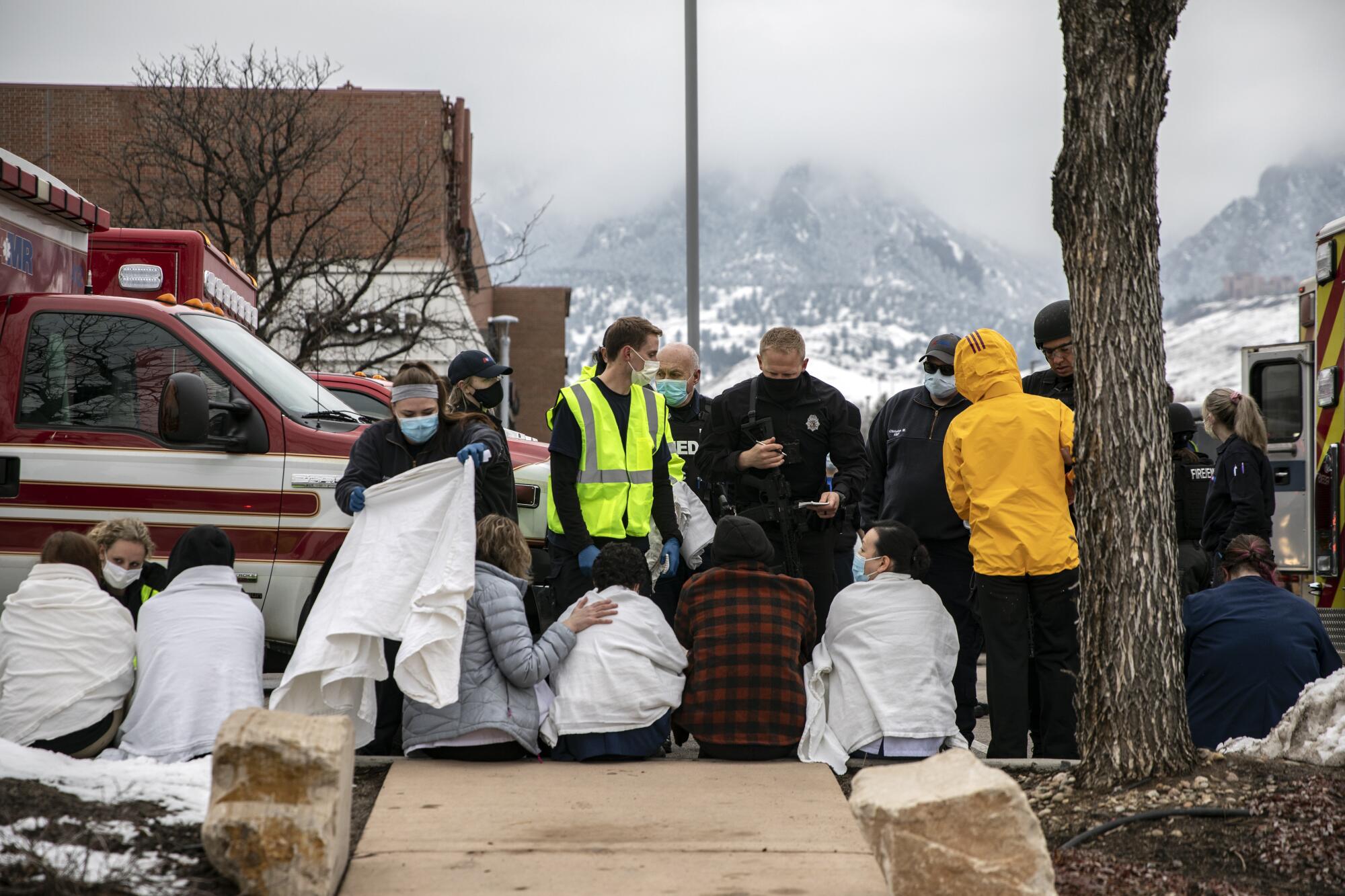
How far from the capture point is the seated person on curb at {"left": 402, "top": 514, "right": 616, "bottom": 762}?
6.23 metres

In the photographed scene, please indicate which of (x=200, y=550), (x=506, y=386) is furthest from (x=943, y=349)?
(x=506, y=386)

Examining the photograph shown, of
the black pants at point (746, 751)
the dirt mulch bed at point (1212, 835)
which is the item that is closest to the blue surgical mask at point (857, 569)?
the black pants at point (746, 751)

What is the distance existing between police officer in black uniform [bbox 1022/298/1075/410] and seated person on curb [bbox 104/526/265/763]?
13.1ft

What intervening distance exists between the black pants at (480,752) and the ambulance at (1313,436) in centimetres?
661

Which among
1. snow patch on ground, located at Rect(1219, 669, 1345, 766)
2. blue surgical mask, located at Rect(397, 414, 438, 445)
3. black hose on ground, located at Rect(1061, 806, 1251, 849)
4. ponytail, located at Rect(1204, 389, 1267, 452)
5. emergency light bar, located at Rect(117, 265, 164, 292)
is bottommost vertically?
black hose on ground, located at Rect(1061, 806, 1251, 849)

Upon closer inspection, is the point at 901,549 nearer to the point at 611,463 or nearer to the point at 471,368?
the point at 611,463

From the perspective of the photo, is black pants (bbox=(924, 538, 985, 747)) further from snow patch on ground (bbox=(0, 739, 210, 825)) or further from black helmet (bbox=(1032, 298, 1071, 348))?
snow patch on ground (bbox=(0, 739, 210, 825))

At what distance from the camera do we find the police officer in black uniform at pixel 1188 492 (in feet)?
23.2

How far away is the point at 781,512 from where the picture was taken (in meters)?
7.37

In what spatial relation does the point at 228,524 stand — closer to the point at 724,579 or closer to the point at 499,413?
the point at 724,579

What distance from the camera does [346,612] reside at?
20.4ft

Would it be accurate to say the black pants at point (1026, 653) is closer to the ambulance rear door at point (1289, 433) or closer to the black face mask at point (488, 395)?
the black face mask at point (488, 395)

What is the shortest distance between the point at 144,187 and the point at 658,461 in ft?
84.4

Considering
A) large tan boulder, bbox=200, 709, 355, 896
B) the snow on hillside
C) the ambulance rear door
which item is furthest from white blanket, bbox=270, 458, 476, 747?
the snow on hillside
